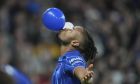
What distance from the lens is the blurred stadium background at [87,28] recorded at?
782cm

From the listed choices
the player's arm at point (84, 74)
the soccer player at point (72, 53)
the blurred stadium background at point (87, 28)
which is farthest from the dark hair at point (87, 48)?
the blurred stadium background at point (87, 28)

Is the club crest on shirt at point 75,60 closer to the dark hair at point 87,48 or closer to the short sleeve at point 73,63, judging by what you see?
the short sleeve at point 73,63

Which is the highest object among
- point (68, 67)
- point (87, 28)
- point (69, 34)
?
point (69, 34)

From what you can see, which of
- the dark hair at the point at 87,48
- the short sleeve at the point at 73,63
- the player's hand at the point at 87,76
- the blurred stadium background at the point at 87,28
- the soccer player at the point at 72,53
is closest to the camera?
the player's hand at the point at 87,76

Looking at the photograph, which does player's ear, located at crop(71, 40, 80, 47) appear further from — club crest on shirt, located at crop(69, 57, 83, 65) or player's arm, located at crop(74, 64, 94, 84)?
player's arm, located at crop(74, 64, 94, 84)

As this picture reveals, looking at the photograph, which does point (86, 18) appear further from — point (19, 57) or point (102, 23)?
point (19, 57)

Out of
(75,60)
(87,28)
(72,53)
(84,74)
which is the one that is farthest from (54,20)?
(87,28)

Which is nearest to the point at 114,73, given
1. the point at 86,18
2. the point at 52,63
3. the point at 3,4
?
the point at 52,63

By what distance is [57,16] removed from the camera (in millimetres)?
3592

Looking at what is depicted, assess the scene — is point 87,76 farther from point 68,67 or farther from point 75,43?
point 75,43

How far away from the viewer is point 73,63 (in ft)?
10.6

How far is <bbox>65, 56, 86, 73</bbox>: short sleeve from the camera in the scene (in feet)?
10.5

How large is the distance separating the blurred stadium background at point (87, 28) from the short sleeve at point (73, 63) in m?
4.04

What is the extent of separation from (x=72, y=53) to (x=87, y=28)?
202 inches
